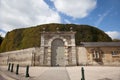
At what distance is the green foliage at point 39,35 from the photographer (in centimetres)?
3212

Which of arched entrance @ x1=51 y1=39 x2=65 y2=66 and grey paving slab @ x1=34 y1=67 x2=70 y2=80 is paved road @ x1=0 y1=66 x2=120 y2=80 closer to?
grey paving slab @ x1=34 y1=67 x2=70 y2=80

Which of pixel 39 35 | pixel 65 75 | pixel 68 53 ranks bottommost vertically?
pixel 65 75

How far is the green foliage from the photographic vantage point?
32125mm

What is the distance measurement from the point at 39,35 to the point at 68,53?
1570 cm

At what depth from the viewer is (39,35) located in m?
32.2

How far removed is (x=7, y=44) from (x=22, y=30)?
5.91 metres

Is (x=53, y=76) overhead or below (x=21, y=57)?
below

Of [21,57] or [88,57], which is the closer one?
[88,57]

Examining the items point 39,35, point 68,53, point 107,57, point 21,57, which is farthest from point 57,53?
point 39,35

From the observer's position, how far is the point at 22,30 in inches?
1430

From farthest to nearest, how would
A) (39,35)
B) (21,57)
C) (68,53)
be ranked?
(39,35) → (21,57) → (68,53)

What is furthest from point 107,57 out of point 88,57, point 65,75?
point 65,75

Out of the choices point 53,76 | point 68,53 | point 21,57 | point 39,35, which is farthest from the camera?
point 39,35

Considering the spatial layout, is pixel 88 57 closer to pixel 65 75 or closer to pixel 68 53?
pixel 68 53
